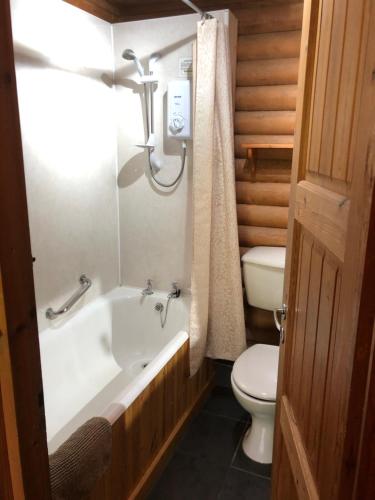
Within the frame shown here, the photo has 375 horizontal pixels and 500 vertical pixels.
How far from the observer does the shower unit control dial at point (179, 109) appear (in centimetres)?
236

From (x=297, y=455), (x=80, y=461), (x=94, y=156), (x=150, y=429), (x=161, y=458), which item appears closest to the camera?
(x=297, y=455)

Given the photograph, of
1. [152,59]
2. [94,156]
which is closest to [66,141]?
[94,156]

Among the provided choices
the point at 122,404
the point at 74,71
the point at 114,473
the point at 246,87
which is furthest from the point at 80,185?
the point at 114,473

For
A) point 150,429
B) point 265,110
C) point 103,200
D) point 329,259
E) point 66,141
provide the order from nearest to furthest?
point 329,259 < point 150,429 < point 66,141 < point 265,110 < point 103,200

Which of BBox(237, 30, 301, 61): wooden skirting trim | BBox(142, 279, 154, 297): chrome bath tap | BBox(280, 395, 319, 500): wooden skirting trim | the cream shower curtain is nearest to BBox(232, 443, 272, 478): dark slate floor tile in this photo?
the cream shower curtain

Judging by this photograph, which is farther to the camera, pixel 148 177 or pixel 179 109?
pixel 148 177

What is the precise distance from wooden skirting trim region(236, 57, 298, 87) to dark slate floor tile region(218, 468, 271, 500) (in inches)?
80.5

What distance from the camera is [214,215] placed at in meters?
2.32

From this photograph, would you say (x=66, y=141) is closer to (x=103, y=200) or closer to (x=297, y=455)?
(x=103, y=200)

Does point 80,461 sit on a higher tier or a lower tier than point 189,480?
higher

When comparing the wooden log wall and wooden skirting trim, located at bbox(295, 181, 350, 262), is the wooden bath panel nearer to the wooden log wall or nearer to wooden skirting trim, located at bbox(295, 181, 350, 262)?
the wooden log wall

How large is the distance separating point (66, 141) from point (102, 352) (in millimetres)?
1285

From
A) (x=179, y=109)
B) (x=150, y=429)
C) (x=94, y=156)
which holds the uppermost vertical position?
(x=179, y=109)

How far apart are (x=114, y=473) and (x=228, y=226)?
131cm
